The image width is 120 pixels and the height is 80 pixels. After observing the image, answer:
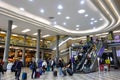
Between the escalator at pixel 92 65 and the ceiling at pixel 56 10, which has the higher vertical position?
the ceiling at pixel 56 10

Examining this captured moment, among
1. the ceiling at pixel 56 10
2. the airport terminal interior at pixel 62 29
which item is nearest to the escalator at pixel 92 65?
the airport terminal interior at pixel 62 29

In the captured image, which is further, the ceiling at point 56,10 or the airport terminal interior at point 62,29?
the ceiling at point 56,10

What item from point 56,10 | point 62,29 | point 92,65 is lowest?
point 92,65

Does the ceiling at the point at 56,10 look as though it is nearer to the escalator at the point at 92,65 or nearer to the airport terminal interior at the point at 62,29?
the airport terminal interior at the point at 62,29

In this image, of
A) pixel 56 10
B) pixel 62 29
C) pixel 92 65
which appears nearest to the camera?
pixel 56 10

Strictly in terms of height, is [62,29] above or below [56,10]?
below

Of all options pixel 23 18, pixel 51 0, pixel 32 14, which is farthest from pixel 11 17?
pixel 51 0

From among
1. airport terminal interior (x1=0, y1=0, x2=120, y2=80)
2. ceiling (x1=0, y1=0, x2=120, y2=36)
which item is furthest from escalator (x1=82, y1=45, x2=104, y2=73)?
ceiling (x1=0, y1=0, x2=120, y2=36)

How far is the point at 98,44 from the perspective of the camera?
18625 millimetres

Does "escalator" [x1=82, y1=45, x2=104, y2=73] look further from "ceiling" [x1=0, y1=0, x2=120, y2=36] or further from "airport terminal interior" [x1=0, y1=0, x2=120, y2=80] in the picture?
"ceiling" [x1=0, y1=0, x2=120, y2=36]

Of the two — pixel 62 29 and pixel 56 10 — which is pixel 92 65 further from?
pixel 62 29

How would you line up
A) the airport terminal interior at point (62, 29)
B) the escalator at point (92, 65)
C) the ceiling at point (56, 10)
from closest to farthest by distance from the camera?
1. the airport terminal interior at point (62, 29)
2. the ceiling at point (56, 10)
3. the escalator at point (92, 65)

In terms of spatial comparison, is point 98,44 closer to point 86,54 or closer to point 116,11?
point 86,54

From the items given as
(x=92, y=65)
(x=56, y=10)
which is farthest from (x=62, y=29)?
(x=92, y=65)
